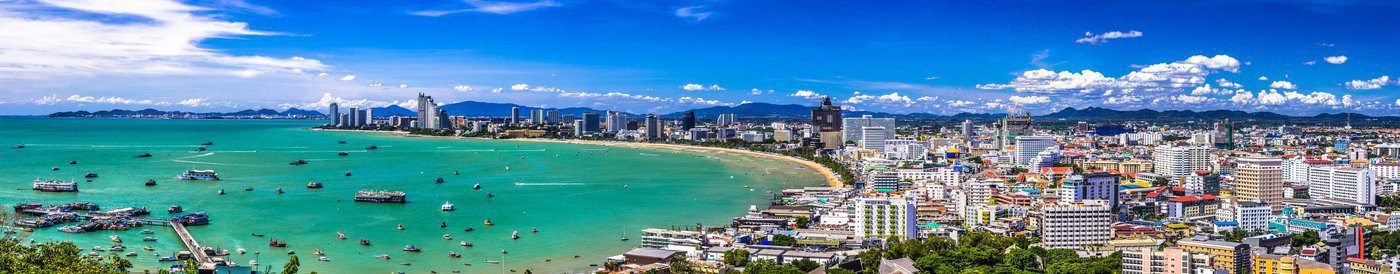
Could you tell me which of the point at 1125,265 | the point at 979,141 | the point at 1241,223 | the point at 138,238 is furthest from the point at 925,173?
the point at 979,141

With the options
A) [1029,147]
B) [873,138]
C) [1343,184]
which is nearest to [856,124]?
[873,138]

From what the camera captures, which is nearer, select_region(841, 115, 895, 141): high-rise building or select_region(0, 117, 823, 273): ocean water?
select_region(0, 117, 823, 273): ocean water

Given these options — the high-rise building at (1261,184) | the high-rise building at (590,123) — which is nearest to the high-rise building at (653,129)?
the high-rise building at (590,123)

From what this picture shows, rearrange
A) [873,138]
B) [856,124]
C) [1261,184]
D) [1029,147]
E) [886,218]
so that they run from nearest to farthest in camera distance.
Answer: [886,218], [1261,184], [1029,147], [873,138], [856,124]

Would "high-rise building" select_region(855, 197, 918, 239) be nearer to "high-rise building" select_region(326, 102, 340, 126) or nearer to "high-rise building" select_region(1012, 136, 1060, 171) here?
"high-rise building" select_region(1012, 136, 1060, 171)

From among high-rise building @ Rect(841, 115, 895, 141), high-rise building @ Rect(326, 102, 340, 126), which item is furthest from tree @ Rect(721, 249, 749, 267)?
high-rise building @ Rect(326, 102, 340, 126)

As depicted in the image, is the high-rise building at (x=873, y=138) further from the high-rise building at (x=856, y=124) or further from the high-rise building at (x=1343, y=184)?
the high-rise building at (x=1343, y=184)

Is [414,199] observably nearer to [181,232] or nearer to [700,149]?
[181,232]
